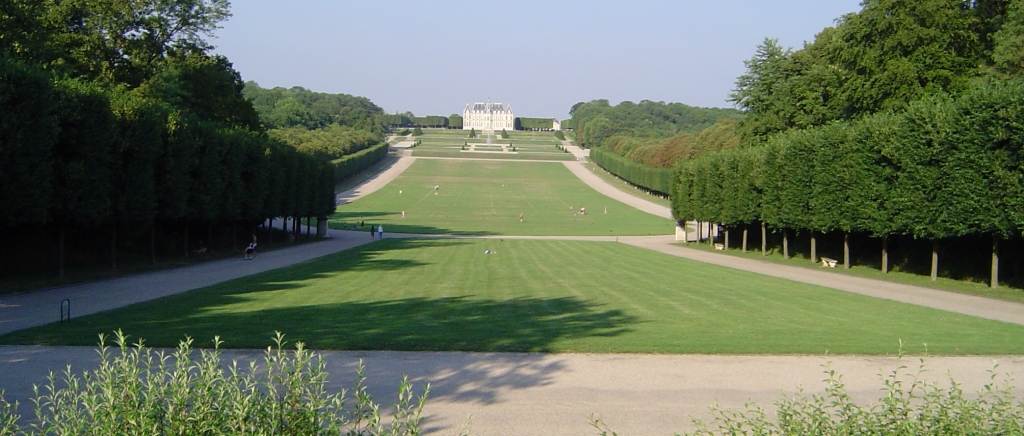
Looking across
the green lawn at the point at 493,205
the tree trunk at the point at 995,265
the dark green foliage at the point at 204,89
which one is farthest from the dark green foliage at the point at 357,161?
the tree trunk at the point at 995,265

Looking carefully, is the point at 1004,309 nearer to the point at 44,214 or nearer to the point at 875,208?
the point at 875,208

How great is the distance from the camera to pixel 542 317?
60.4ft

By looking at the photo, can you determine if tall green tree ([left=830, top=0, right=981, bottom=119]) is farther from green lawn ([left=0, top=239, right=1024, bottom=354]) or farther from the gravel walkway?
the gravel walkway

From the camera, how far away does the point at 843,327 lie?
17047 mm

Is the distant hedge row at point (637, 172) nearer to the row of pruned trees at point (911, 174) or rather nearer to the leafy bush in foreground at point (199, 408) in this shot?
the row of pruned trees at point (911, 174)

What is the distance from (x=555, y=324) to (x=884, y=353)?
6355 millimetres

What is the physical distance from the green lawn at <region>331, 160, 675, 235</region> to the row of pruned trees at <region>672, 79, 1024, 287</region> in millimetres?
28812

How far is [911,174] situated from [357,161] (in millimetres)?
106813

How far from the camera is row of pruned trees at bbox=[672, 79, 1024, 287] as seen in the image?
25.6 m

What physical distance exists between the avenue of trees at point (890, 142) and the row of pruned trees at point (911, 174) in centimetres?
6

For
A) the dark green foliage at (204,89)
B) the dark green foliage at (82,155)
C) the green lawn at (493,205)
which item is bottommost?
the green lawn at (493,205)

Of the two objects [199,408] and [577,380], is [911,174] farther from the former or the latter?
[199,408]

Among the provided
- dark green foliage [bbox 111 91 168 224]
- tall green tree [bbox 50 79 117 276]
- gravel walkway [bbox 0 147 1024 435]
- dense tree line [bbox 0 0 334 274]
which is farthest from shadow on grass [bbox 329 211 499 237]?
gravel walkway [bbox 0 147 1024 435]

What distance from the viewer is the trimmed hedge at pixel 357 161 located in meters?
115
